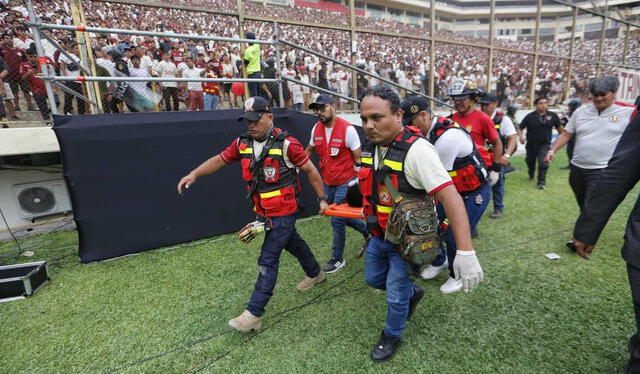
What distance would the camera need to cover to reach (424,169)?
1.83 m

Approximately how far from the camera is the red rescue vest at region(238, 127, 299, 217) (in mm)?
2770

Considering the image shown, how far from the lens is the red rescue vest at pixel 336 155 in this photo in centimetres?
368

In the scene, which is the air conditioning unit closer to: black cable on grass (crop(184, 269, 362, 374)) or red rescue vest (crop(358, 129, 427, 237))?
black cable on grass (crop(184, 269, 362, 374))

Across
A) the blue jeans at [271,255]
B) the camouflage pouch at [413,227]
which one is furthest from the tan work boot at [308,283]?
the camouflage pouch at [413,227]

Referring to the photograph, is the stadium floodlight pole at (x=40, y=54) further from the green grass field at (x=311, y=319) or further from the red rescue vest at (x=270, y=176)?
the red rescue vest at (x=270, y=176)

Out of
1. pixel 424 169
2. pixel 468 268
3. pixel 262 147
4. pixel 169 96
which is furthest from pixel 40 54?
pixel 468 268

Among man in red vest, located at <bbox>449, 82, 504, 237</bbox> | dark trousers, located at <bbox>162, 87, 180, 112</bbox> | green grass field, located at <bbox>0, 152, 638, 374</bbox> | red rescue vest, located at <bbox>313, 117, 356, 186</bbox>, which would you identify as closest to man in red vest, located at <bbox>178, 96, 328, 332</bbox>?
green grass field, located at <bbox>0, 152, 638, 374</bbox>

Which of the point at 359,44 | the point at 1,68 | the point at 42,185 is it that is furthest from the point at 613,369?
the point at 1,68

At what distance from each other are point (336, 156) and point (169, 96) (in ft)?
11.8

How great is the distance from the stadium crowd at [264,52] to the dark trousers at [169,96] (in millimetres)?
26

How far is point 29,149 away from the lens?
439cm

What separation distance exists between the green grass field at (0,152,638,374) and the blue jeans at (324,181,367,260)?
28 centimetres

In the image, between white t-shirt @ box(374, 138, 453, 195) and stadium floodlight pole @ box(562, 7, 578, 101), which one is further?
stadium floodlight pole @ box(562, 7, 578, 101)

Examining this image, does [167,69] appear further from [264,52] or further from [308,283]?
[308,283]
